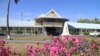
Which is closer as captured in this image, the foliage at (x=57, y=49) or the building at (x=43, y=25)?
the foliage at (x=57, y=49)

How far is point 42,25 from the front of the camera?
7212 centimetres

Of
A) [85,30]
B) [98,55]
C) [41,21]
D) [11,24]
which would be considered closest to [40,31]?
[41,21]

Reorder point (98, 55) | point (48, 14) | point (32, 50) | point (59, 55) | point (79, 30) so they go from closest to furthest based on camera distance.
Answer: point (59, 55) < point (32, 50) < point (98, 55) < point (48, 14) < point (79, 30)

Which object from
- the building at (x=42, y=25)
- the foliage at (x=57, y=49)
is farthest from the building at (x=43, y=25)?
the foliage at (x=57, y=49)

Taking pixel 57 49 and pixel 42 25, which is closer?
pixel 57 49

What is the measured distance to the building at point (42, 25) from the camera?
70062 mm

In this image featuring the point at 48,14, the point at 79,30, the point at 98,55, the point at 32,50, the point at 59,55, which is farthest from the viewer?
the point at 79,30

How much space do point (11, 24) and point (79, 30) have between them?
1831 centimetres

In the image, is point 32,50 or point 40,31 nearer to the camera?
point 32,50

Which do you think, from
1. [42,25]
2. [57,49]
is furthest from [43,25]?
[57,49]

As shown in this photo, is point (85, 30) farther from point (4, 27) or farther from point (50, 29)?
point (4, 27)

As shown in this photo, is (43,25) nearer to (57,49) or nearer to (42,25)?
(42,25)

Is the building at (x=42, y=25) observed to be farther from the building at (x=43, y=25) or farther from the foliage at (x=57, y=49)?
the foliage at (x=57, y=49)

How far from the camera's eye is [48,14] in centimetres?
7106
